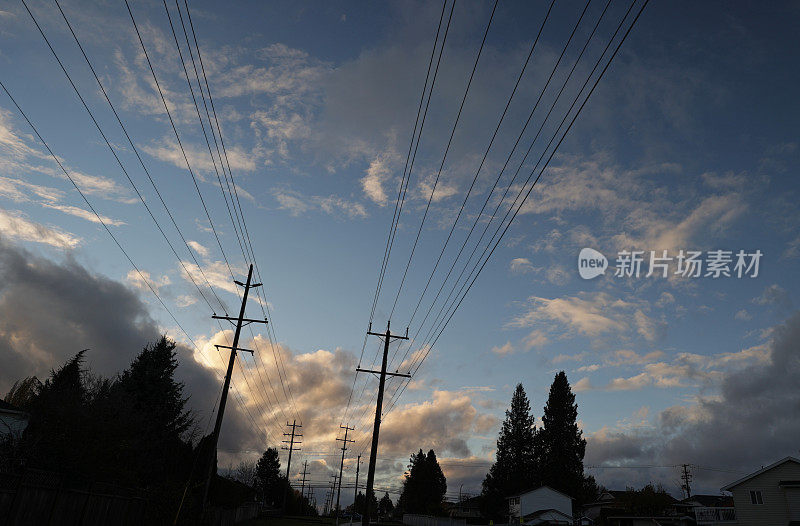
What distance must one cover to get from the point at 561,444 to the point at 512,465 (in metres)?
9.41

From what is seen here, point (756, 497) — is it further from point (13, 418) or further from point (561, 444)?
point (13, 418)

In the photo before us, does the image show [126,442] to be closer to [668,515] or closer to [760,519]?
[760,519]

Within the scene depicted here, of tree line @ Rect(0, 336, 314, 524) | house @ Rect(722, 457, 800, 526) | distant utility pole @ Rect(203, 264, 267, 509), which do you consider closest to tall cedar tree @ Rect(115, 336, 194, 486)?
tree line @ Rect(0, 336, 314, 524)

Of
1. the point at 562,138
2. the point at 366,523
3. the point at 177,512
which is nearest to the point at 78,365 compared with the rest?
the point at 177,512

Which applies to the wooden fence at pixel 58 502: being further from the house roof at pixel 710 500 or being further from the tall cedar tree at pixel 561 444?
the house roof at pixel 710 500

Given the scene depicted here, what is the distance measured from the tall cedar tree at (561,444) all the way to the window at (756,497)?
125 feet

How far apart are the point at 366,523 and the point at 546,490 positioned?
46203 millimetres

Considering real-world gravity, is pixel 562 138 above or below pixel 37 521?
above

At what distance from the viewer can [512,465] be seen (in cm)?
8356

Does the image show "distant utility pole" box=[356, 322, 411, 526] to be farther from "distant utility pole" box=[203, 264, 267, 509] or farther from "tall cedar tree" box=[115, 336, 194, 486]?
"tall cedar tree" box=[115, 336, 194, 486]

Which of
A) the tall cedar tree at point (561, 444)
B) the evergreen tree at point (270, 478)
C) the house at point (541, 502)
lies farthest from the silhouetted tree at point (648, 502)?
the evergreen tree at point (270, 478)

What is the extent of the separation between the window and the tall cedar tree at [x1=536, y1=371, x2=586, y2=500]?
125ft

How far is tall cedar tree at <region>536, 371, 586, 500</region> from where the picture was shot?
76500mm

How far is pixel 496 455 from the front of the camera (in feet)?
282
